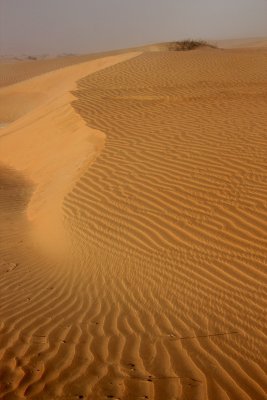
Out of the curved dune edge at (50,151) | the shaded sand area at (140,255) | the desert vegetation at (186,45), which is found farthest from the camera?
the desert vegetation at (186,45)

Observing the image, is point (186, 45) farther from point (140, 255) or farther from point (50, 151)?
point (140, 255)

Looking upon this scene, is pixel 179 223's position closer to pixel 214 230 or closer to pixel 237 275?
pixel 214 230

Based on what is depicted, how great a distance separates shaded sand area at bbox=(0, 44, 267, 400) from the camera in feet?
11.5

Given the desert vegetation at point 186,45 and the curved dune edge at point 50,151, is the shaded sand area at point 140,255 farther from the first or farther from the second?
the desert vegetation at point 186,45

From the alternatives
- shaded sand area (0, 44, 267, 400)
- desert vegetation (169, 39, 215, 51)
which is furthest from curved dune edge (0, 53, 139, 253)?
desert vegetation (169, 39, 215, 51)

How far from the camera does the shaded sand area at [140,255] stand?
3496mm

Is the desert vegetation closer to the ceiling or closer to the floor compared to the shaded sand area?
closer to the ceiling

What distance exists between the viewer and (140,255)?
5.68m

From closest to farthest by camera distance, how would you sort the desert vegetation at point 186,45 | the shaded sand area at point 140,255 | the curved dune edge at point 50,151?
the shaded sand area at point 140,255 → the curved dune edge at point 50,151 → the desert vegetation at point 186,45

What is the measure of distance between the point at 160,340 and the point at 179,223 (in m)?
2.27

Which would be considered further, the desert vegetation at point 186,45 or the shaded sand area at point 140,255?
the desert vegetation at point 186,45

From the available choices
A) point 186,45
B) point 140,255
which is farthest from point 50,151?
point 186,45

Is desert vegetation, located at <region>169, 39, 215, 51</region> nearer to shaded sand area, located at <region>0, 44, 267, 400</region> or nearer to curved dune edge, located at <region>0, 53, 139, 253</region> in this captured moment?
curved dune edge, located at <region>0, 53, 139, 253</region>

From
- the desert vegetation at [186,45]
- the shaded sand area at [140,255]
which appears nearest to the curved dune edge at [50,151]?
the shaded sand area at [140,255]
